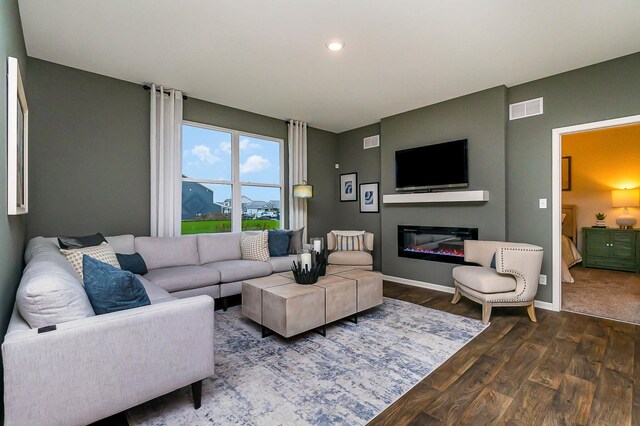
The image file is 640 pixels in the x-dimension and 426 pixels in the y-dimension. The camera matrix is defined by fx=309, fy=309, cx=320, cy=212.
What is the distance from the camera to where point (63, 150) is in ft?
10.8

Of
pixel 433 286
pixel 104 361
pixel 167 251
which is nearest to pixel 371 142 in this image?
pixel 433 286

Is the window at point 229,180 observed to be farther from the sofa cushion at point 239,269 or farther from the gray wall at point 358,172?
the gray wall at point 358,172

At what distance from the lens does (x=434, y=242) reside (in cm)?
450

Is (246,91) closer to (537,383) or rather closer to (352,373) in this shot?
(352,373)

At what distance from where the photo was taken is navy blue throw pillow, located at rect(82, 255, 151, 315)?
1.59m

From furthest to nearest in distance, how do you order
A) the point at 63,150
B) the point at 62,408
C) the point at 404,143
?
the point at 404,143, the point at 63,150, the point at 62,408

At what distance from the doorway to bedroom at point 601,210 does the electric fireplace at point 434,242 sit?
1604 mm

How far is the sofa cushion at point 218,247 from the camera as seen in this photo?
3950 mm

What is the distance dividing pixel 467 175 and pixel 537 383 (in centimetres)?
266

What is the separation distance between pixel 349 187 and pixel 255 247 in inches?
98.2

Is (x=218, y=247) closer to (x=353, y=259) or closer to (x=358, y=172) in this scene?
(x=353, y=259)

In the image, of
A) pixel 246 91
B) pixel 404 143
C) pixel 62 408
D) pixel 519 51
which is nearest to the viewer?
pixel 62 408

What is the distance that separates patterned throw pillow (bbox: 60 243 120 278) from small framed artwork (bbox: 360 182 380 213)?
388 cm

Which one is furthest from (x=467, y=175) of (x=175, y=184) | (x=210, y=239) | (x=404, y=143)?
(x=175, y=184)
